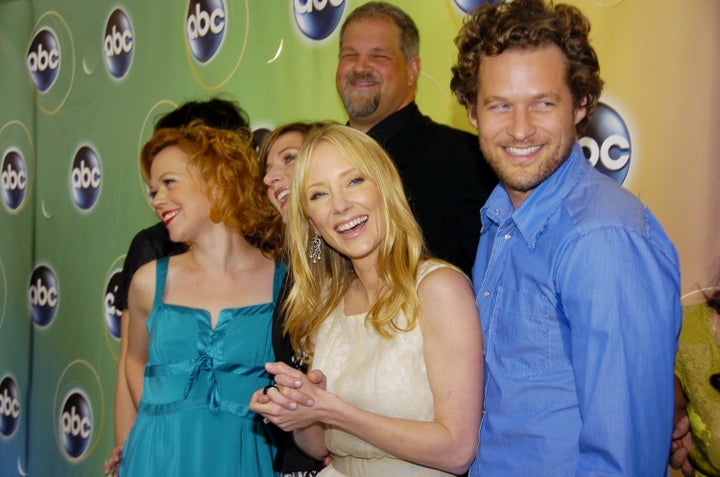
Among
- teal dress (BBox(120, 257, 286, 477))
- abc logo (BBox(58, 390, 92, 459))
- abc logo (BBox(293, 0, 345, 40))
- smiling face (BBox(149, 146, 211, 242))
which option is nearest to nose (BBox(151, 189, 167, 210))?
smiling face (BBox(149, 146, 211, 242))

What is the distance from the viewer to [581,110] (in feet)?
6.17

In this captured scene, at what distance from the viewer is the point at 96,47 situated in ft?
14.6

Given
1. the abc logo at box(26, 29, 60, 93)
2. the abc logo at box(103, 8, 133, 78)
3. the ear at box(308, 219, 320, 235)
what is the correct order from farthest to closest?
1. the abc logo at box(26, 29, 60, 93)
2. the abc logo at box(103, 8, 133, 78)
3. the ear at box(308, 219, 320, 235)

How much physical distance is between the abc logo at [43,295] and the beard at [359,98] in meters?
2.47

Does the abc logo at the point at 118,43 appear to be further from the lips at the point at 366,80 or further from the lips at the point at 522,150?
the lips at the point at 522,150

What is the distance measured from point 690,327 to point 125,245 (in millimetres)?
3083

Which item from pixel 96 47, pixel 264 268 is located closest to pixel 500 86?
pixel 264 268

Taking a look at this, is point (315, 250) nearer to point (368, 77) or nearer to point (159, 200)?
point (159, 200)

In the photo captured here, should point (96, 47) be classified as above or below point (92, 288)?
above

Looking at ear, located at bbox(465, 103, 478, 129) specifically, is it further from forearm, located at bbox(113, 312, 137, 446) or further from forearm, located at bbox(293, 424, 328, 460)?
forearm, located at bbox(113, 312, 137, 446)

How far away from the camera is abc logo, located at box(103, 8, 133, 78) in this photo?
4238 mm

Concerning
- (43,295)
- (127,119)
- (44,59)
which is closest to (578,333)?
(127,119)

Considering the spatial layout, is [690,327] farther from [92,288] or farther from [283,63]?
[92,288]

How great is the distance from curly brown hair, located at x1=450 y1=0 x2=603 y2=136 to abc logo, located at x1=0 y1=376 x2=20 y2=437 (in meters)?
4.16
